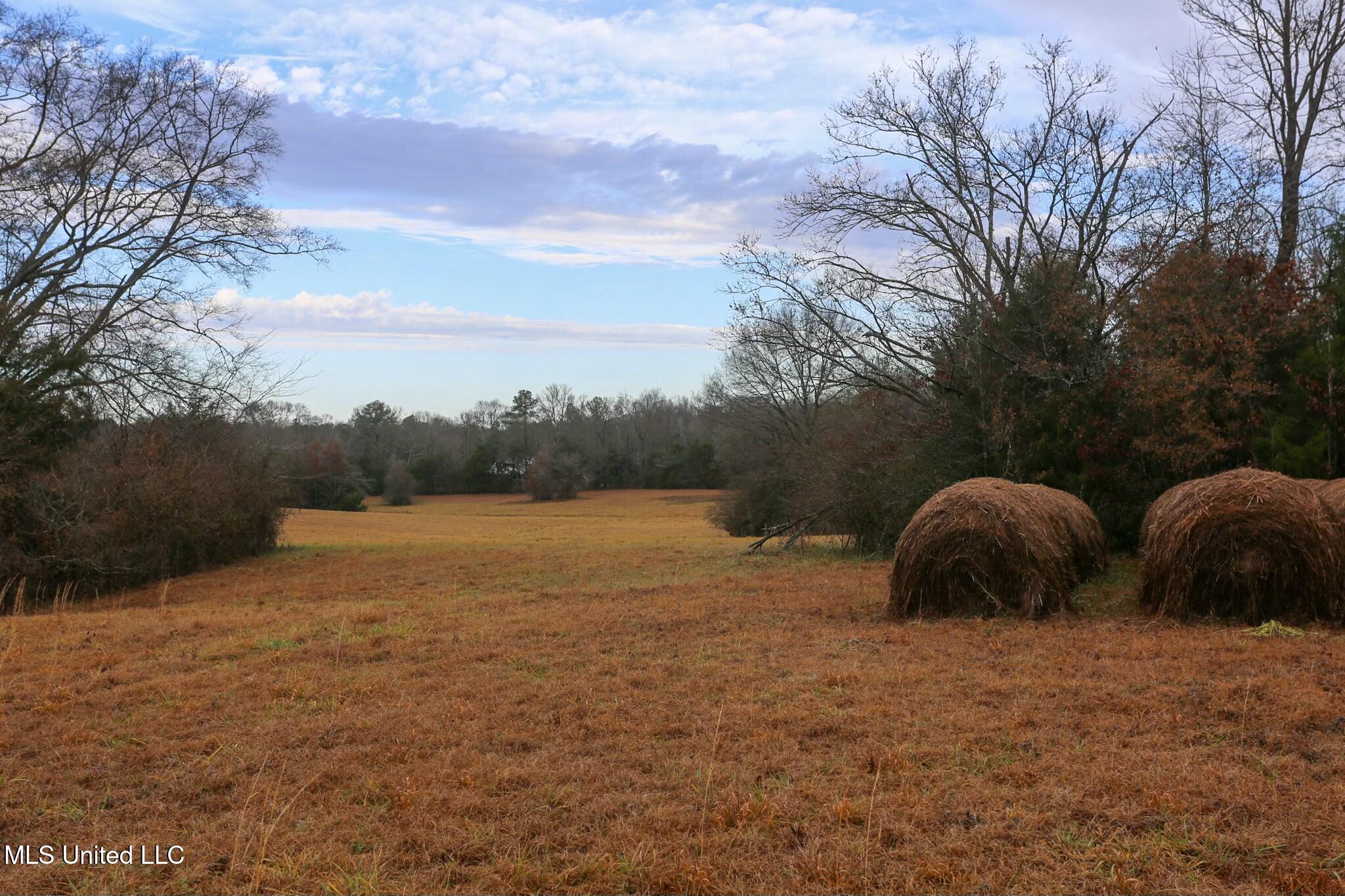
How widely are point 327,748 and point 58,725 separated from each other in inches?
82.6

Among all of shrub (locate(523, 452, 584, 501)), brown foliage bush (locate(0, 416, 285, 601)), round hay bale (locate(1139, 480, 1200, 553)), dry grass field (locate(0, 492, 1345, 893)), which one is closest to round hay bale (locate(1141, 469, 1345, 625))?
round hay bale (locate(1139, 480, 1200, 553))

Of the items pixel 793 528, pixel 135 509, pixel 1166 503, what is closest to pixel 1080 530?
pixel 1166 503

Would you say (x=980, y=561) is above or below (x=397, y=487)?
above

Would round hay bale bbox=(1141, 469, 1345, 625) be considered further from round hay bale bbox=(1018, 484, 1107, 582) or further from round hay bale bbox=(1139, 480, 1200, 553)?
round hay bale bbox=(1018, 484, 1107, 582)

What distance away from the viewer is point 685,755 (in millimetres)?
5219

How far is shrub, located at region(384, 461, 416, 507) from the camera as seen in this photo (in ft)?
212

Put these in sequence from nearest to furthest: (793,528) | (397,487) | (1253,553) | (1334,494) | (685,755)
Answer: (685,755)
(1253,553)
(1334,494)
(793,528)
(397,487)

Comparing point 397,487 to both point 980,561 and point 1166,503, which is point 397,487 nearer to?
point 980,561

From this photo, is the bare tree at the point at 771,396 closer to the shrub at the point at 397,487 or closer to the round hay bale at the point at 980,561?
the round hay bale at the point at 980,561

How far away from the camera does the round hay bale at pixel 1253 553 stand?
843cm

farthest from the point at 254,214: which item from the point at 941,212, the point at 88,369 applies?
the point at 941,212

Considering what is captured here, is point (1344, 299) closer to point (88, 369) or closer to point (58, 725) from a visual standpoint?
point (58, 725)

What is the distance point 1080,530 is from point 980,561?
2.77 meters

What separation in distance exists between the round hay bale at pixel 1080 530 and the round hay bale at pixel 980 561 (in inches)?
40.7
